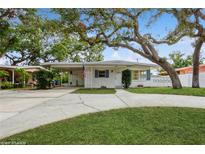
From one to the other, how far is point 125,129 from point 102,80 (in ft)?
54.9

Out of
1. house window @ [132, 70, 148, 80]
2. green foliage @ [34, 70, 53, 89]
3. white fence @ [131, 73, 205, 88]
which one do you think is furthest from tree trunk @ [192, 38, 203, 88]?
green foliage @ [34, 70, 53, 89]

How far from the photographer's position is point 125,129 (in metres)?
5.56

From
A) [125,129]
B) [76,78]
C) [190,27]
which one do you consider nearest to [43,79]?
[76,78]

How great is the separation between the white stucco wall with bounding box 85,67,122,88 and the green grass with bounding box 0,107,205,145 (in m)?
15.2

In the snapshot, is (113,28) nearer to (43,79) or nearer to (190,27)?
(190,27)

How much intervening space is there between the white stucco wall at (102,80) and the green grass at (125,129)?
50.0 feet

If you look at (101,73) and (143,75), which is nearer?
(101,73)

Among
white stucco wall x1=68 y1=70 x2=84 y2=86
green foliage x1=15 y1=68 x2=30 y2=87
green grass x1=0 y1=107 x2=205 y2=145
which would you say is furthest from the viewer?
white stucco wall x1=68 y1=70 x2=84 y2=86

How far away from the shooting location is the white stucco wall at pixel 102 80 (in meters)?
22.2

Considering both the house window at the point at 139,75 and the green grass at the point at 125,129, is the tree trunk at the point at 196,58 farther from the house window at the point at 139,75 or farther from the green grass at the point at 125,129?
the green grass at the point at 125,129

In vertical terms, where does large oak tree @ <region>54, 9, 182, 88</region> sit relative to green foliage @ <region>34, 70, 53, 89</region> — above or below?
above

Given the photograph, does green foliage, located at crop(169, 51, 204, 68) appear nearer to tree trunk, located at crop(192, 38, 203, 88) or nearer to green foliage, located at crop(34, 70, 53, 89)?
tree trunk, located at crop(192, 38, 203, 88)

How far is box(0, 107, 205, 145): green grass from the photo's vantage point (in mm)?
4988
